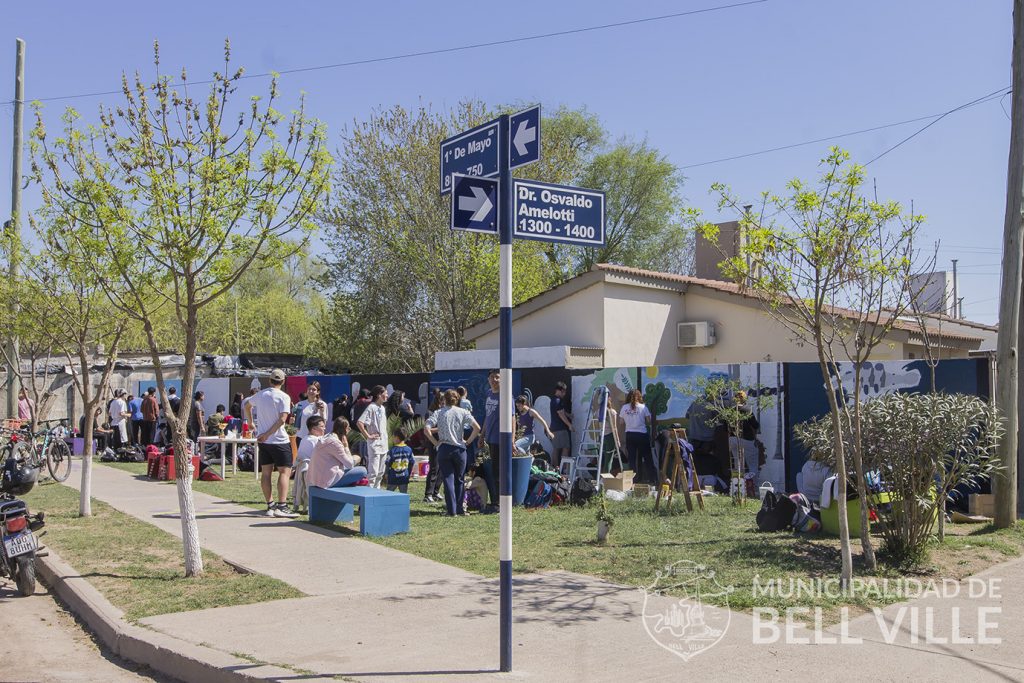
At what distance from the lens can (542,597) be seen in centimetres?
755

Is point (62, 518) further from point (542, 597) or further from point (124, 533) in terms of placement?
point (542, 597)

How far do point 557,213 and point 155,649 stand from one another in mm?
4008

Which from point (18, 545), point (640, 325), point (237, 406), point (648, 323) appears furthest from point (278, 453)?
point (237, 406)

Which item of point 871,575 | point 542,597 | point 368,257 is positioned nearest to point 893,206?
A: point 871,575

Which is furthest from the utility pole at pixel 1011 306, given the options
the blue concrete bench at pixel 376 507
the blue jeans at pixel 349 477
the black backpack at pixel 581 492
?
the blue jeans at pixel 349 477

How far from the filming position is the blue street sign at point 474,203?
223 inches

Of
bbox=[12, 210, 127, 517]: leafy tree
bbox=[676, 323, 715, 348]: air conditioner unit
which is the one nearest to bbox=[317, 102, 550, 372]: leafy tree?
bbox=[676, 323, 715, 348]: air conditioner unit

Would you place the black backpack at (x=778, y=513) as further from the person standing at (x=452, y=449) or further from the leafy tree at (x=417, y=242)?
the leafy tree at (x=417, y=242)

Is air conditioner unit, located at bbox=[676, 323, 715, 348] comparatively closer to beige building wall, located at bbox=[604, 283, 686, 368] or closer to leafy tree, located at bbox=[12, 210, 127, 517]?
beige building wall, located at bbox=[604, 283, 686, 368]

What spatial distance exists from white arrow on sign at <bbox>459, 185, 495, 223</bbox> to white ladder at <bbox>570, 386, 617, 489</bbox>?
29.9ft

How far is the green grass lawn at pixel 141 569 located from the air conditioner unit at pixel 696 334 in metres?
14.6

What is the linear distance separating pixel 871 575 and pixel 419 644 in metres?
4.33

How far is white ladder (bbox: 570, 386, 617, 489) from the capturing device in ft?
49.3

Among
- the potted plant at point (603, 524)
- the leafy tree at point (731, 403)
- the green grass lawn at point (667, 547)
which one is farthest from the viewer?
the leafy tree at point (731, 403)
